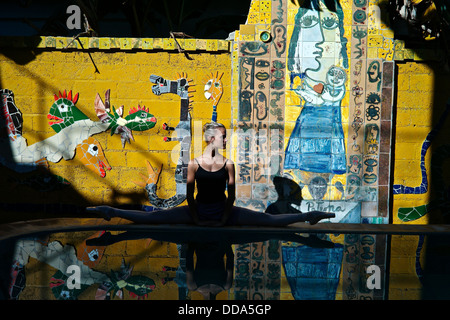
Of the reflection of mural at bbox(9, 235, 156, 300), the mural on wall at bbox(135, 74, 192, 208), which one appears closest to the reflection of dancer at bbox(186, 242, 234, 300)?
the reflection of mural at bbox(9, 235, 156, 300)

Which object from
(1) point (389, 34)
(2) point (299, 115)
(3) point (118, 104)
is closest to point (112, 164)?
(3) point (118, 104)

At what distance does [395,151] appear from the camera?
6.15 meters

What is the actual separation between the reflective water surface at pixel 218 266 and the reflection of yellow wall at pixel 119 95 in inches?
65.2

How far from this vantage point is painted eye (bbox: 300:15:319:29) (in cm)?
602

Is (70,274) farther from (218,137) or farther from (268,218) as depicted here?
(268,218)

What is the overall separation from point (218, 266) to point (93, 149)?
331 cm

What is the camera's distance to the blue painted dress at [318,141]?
6086mm

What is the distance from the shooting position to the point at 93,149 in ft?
20.4

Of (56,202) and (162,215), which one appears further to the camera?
(56,202)

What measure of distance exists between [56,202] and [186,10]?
411cm

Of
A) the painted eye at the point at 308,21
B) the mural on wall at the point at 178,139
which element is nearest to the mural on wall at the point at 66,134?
the mural on wall at the point at 178,139

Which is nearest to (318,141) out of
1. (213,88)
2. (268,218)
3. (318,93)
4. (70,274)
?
(318,93)

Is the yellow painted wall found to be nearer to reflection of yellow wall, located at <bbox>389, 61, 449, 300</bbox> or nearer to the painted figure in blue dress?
reflection of yellow wall, located at <bbox>389, 61, 449, 300</bbox>

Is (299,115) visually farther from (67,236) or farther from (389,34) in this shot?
(67,236)
